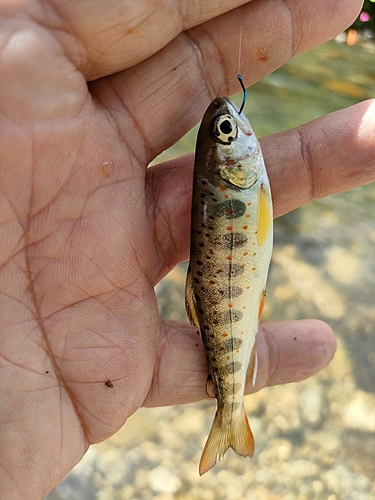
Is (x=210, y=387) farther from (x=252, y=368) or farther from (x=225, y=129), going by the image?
(x=225, y=129)

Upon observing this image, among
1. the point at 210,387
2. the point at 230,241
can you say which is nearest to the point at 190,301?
the point at 230,241

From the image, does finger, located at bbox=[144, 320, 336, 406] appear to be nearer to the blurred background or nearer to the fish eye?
the blurred background

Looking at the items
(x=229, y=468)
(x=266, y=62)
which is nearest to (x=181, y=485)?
(x=229, y=468)

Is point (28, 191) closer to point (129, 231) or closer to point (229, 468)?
point (129, 231)

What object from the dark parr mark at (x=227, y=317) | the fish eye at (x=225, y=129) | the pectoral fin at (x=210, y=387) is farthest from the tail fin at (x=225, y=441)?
the fish eye at (x=225, y=129)

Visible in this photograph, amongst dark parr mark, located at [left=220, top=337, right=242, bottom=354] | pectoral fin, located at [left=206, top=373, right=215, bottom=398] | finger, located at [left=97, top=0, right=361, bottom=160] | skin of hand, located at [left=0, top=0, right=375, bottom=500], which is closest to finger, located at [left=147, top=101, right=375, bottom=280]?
skin of hand, located at [left=0, top=0, right=375, bottom=500]

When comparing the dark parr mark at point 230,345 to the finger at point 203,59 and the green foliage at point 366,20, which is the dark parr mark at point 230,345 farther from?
the green foliage at point 366,20
